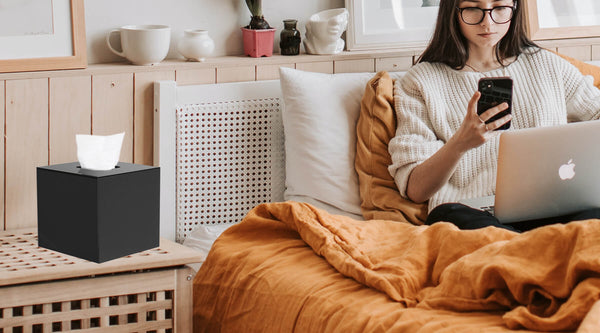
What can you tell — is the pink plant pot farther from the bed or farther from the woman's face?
the woman's face

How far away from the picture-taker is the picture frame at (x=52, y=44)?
2.07 metres

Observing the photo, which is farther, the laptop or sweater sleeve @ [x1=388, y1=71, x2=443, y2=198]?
sweater sleeve @ [x1=388, y1=71, x2=443, y2=198]

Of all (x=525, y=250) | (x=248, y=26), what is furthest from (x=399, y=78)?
(x=525, y=250)

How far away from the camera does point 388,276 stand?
161 centimetres

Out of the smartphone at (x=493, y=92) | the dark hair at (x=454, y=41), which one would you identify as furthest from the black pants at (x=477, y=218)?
the dark hair at (x=454, y=41)

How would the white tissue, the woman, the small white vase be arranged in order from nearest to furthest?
the white tissue
the woman
the small white vase

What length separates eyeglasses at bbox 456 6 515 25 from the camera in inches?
89.0

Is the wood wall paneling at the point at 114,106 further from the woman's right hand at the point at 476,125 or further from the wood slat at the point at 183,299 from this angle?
the woman's right hand at the point at 476,125

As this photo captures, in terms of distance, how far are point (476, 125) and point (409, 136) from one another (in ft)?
0.81

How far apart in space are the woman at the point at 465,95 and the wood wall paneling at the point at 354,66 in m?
0.18

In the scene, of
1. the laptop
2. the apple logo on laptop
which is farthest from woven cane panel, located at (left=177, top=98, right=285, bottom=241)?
the apple logo on laptop

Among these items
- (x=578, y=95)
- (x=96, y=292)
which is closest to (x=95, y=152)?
(x=96, y=292)

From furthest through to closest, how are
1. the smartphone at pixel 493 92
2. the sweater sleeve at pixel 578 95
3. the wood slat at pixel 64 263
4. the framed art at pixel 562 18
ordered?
the framed art at pixel 562 18, the sweater sleeve at pixel 578 95, the smartphone at pixel 493 92, the wood slat at pixel 64 263

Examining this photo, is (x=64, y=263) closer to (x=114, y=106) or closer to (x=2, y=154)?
(x=2, y=154)
